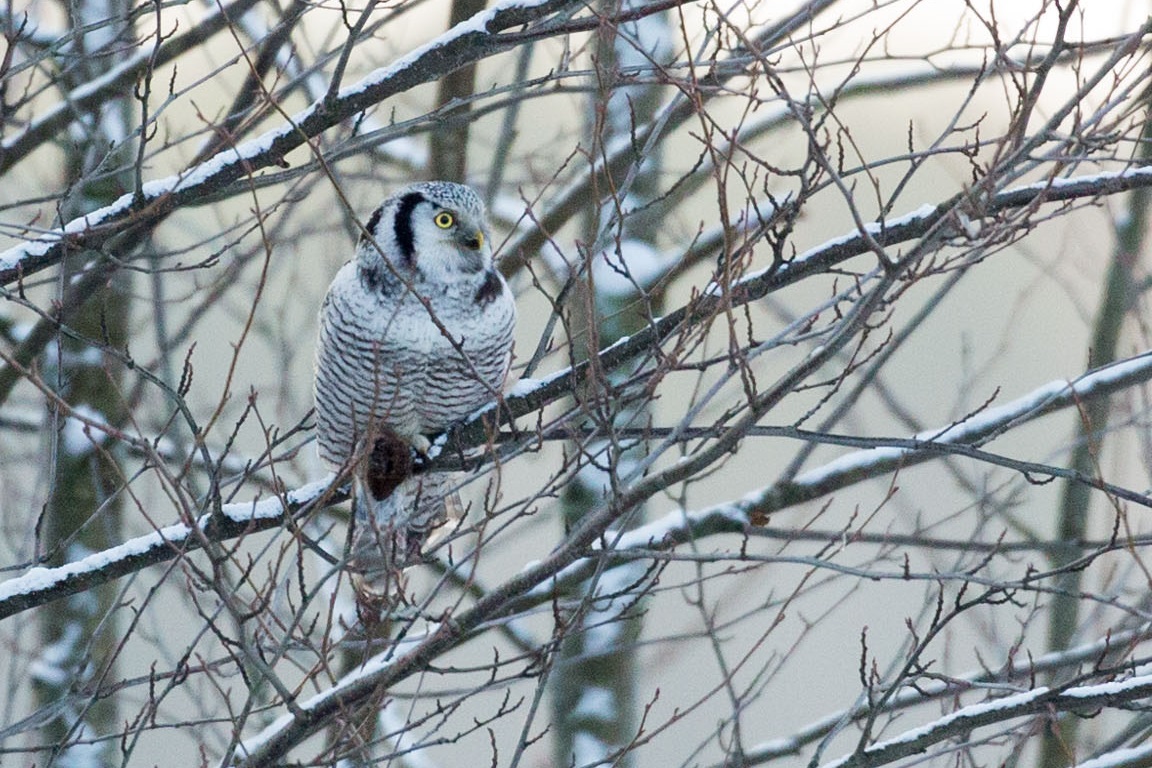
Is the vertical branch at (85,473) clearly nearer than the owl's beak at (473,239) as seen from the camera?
No

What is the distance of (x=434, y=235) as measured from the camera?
4.54m

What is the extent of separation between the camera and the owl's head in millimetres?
4500

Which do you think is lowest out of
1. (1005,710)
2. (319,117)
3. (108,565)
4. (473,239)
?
(1005,710)

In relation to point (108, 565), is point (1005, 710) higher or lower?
lower

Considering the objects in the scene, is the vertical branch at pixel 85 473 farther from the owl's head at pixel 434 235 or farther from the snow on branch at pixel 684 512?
the snow on branch at pixel 684 512

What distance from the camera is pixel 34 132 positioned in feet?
17.0

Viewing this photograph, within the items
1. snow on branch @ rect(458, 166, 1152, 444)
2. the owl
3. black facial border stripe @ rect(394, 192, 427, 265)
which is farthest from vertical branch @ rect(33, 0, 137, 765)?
snow on branch @ rect(458, 166, 1152, 444)

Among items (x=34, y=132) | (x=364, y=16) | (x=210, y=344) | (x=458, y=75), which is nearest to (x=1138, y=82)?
(x=364, y=16)

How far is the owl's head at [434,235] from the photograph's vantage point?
4.50 metres

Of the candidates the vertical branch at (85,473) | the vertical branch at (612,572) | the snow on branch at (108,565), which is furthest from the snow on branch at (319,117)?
the vertical branch at (612,572)

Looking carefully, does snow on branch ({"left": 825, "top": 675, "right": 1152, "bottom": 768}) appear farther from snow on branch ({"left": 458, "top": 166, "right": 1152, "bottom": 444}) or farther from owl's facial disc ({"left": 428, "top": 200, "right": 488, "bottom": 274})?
owl's facial disc ({"left": 428, "top": 200, "right": 488, "bottom": 274})

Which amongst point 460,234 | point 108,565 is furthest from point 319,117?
point 108,565

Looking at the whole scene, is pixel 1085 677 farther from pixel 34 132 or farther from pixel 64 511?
pixel 64 511

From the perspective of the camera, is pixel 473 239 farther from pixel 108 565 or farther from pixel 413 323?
pixel 108 565
